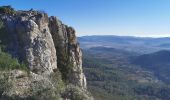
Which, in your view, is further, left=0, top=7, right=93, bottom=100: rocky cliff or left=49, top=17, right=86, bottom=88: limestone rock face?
left=49, top=17, right=86, bottom=88: limestone rock face

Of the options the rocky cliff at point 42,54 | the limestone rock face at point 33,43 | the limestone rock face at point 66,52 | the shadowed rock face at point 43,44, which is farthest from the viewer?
the limestone rock face at point 66,52

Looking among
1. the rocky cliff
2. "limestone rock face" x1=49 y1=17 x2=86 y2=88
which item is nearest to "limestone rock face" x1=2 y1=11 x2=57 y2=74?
the rocky cliff

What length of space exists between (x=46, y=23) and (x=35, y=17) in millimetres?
1529

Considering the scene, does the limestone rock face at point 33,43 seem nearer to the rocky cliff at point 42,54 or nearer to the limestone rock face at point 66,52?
the rocky cliff at point 42,54

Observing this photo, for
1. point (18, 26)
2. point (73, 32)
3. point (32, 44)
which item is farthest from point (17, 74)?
point (73, 32)

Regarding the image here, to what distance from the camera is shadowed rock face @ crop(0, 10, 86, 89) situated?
37719mm

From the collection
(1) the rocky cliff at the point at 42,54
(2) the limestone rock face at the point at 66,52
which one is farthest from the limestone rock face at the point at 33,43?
(2) the limestone rock face at the point at 66,52

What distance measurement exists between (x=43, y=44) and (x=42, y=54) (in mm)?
1093

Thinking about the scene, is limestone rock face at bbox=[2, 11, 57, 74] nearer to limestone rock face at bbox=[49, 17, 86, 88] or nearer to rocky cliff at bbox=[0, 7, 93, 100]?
rocky cliff at bbox=[0, 7, 93, 100]

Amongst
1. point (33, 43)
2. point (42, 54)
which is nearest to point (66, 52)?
point (42, 54)

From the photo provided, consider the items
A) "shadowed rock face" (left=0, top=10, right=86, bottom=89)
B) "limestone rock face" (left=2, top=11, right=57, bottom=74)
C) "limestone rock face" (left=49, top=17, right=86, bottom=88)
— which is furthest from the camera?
"limestone rock face" (left=49, top=17, right=86, bottom=88)

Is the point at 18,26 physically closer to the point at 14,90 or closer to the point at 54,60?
the point at 54,60

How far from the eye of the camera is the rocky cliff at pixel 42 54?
1167 inches

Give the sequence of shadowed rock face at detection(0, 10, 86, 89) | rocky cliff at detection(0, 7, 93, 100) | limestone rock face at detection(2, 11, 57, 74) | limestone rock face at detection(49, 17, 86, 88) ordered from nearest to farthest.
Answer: rocky cliff at detection(0, 7, 93, 100), limestone rock face at detection(2, 11, 57, 74), shadowed rock face at detection(0, 10, 86, 89), limestone rock face at detection(49, 17, 86, 88)
